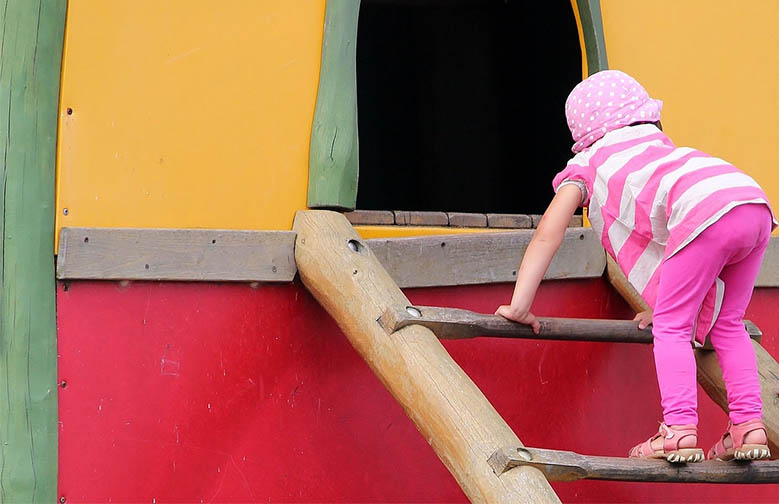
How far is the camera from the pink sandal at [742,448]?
2887mm

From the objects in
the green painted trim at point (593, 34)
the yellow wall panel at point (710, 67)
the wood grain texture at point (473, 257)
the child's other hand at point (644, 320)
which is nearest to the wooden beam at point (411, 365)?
the wood grain texture at point (473, 257)

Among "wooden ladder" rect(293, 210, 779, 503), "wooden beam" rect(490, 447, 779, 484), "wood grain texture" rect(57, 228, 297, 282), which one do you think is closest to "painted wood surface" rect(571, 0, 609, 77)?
"wooden ladder" rect(293, 210, 779, 503)

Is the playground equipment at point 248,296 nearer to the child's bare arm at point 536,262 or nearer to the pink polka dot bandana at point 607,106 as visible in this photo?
the child's bare arm at point 536,262

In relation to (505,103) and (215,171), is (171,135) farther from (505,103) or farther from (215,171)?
(505,103)

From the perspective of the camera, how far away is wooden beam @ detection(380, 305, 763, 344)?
3080 millimetres

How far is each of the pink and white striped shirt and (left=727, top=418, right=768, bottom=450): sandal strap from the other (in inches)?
15.8

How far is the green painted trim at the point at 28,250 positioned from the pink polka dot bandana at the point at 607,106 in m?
1.57

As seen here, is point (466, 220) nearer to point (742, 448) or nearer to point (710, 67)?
point (710, 67)

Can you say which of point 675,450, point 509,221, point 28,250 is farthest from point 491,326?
point 28,250

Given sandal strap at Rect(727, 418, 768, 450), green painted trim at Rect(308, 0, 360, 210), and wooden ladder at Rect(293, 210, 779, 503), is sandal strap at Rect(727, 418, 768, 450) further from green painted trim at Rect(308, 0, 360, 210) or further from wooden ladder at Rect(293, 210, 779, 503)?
green painted trim at Rect(308, 0, 360, 210)

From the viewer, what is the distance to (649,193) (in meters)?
3.05

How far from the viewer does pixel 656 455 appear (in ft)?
9.43

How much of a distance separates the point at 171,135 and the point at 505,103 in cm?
328

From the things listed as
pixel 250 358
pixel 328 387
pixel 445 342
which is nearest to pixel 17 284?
pixel 250 358
